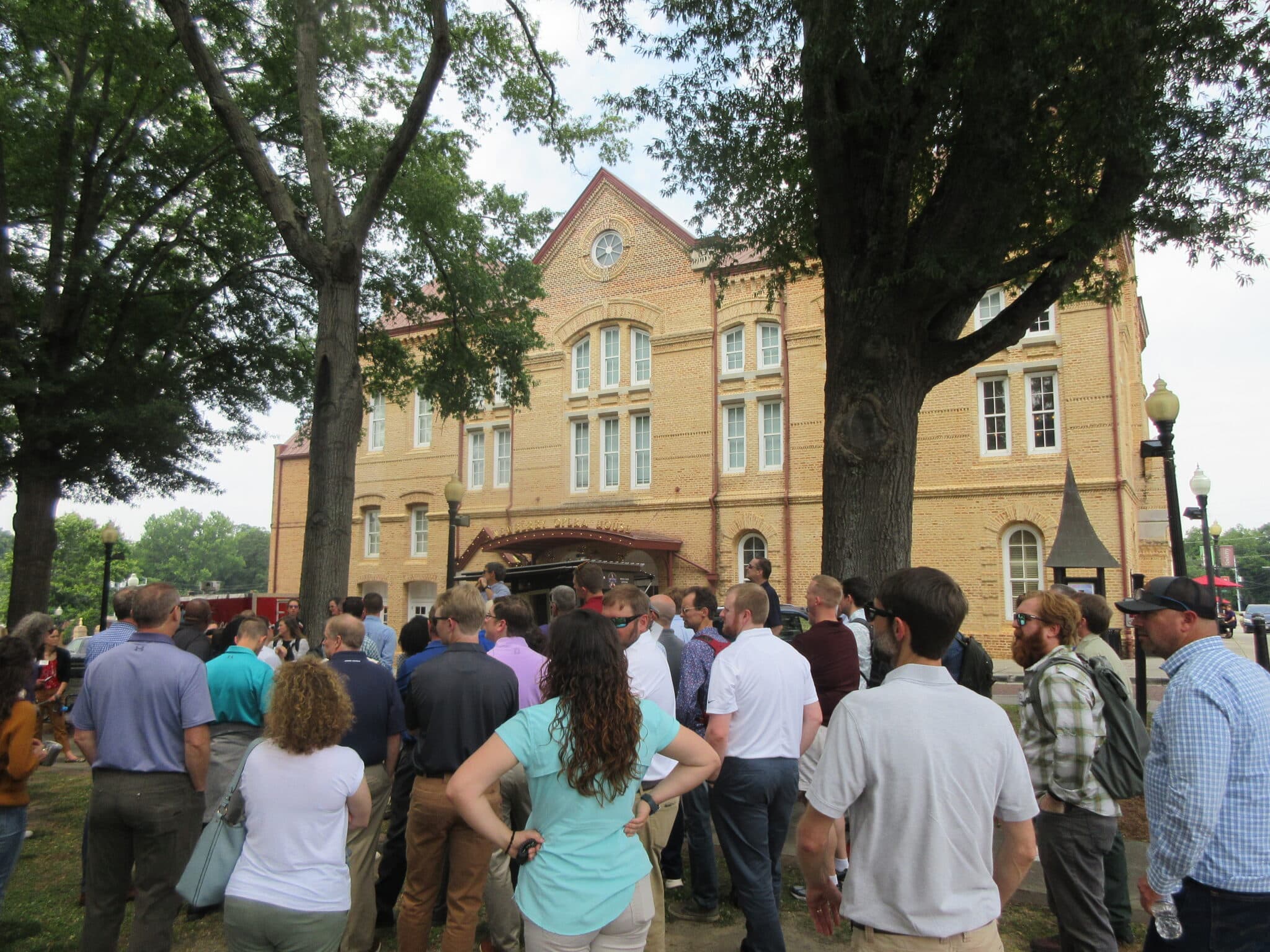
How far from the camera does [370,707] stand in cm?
491

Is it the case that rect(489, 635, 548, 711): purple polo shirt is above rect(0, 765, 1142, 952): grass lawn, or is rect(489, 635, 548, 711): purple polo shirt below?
above

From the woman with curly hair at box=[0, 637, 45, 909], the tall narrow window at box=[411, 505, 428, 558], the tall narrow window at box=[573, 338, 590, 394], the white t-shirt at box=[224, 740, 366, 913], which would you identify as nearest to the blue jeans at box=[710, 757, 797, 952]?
the white t-shirt at box=[224, 740, 366, 913]

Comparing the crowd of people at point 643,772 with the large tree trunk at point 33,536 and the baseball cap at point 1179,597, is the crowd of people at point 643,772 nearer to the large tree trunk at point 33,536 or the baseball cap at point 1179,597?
the baseball cap at point 1179,597

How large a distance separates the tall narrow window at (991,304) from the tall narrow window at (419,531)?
1883 centimetres

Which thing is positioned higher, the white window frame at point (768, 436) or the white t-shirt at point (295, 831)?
the white window frame at point (768, 436)

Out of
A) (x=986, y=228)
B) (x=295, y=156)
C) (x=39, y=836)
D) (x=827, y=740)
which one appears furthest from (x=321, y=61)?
(x=827, y=740)

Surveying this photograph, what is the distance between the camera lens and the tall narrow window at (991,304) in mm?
21172

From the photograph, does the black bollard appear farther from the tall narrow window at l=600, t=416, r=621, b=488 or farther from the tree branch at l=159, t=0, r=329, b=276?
the tall narrow window at l=600, t=416, r=621, b=488

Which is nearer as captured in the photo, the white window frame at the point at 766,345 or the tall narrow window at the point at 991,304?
the tall narrow window at the point at 991,304

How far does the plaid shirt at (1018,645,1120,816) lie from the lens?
4.09 meters

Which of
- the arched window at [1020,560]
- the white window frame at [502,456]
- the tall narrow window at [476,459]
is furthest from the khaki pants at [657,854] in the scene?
the tall narrow window at [476,459]

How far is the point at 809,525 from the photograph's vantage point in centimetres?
2241

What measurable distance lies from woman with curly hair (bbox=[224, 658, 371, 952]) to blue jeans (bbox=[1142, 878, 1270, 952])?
3.15 m

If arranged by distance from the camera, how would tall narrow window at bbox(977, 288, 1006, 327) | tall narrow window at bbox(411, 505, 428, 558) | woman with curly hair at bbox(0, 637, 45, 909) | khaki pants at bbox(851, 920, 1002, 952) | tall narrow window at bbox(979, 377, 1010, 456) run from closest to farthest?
khaki pants at bbox(851, 920, 1002, 952) < woman with curly hair at bbox(0, 637, 45, 909) < tall narrow window at bbox(979, 377, 1010, 456) < tall narrow window at bbox(977, 288, 1006, 327) < tall narrow window at bbox(411, 505, 428, 558)
